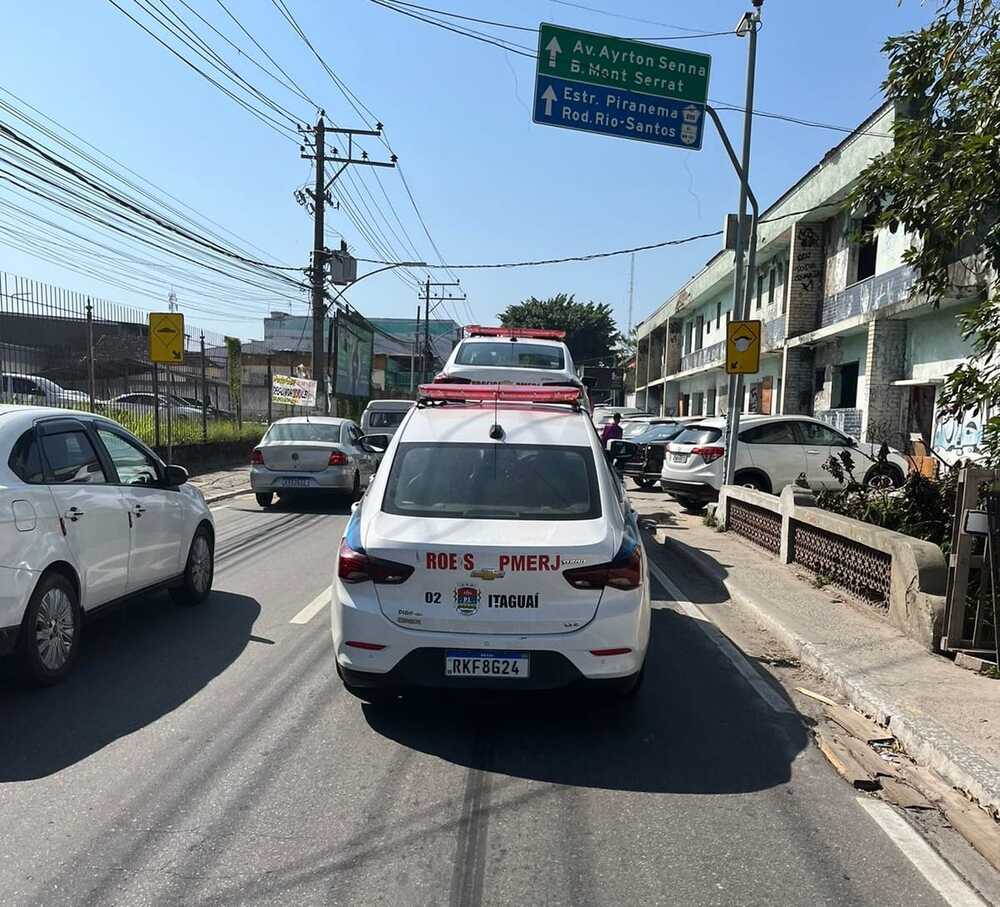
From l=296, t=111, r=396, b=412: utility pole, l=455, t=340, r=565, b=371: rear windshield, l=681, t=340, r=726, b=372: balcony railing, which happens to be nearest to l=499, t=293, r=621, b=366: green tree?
l=681, t=340, r=726, b=372: balcony railing

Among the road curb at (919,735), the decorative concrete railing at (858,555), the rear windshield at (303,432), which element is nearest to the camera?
the road curb at (919,735)

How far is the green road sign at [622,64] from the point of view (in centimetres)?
1097

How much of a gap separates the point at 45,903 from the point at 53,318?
12.1 m

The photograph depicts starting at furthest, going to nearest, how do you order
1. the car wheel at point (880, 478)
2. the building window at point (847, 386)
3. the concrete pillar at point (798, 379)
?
the concrete pillar at point (798, 379)
the building window at point (847, 386)
the car wheel at point (880, 478)

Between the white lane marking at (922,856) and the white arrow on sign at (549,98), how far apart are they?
9.51 m

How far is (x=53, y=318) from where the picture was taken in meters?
13.1

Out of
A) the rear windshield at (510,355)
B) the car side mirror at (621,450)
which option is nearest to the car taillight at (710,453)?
the rear windshield at (510,355)

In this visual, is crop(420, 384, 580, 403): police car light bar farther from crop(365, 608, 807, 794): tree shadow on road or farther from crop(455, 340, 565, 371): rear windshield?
crop(455, 340, 565, 371): rear windshield

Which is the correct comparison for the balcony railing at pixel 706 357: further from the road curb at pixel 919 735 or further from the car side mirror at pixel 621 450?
the road curb at pixel 919 735

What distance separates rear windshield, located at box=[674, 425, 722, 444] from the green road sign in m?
5.39

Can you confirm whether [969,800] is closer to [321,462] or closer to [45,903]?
[45,903]

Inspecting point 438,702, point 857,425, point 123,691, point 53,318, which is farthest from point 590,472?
point 857,425

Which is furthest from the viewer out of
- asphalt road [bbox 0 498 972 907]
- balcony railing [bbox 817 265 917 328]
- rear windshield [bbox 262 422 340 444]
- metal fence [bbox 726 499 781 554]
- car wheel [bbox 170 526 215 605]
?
balcony railing [bbox 817 265 917 328]

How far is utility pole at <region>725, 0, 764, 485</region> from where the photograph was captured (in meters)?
12.3
